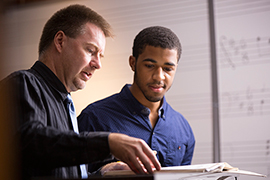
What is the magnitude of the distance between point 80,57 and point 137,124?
567mm

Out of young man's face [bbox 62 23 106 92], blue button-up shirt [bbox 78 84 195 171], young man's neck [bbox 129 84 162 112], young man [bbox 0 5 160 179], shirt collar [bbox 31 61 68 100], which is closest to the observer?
young man [bbox 0 5 160 179]

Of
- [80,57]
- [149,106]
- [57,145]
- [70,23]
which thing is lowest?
[57,145]

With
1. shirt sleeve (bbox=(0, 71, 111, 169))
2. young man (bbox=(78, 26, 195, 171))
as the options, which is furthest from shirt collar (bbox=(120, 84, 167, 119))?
shirt sleeve (bbox=(0, 71, 111, 169))

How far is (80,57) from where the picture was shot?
45.7 inches

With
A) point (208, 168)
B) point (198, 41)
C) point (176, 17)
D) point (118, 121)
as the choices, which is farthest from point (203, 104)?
point (208, 168)

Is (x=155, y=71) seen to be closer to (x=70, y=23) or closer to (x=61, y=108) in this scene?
(x=70, y=23)

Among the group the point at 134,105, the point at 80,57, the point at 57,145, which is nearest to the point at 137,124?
the point at 134,105

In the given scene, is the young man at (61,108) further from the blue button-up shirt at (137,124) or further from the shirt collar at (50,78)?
the blue button-up shirt at (137,124)

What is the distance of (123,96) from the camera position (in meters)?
1.68

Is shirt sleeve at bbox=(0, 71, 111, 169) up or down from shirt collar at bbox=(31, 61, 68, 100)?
down

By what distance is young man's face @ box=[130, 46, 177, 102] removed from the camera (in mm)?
1591

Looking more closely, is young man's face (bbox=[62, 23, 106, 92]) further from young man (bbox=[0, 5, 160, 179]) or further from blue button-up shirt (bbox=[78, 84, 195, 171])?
blue button-up shirt (bbox=[78, 84, 195, 171])

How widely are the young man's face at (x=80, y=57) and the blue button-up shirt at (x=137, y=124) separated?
1.29 ft

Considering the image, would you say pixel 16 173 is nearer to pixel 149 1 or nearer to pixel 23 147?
pixel 23 147
